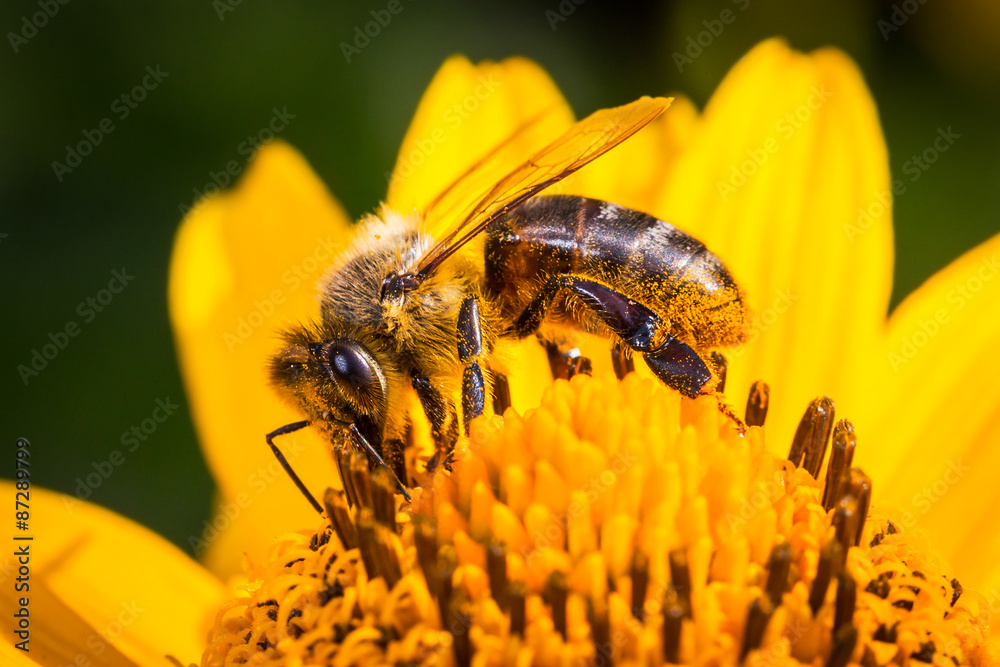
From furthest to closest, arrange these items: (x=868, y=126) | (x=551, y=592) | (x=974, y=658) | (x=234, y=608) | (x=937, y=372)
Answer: (x=868, y=126), (x=937, y=372), (x=234, y=608), (x=974, y=658), (x=551, y=592)

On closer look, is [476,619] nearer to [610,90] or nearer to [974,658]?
[974,658]

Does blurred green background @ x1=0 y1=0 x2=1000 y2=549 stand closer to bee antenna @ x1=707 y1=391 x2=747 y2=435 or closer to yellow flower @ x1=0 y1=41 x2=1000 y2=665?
yellow flower @ x1=0 y1=41 x2=1000 y2=665

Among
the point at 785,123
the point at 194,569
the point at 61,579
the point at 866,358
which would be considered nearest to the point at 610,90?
the point at 785,123

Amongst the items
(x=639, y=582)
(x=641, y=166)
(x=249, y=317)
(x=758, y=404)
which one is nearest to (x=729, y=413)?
(x=758, y=404)

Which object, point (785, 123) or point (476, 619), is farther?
point (785, 123)

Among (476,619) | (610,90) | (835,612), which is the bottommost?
(835,612)

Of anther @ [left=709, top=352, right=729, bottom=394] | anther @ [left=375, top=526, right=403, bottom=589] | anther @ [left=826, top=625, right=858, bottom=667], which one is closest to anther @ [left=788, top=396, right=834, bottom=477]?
anther @ [left=709, top=352, right=729, bottom=394]

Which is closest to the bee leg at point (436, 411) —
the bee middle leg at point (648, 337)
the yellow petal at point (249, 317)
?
the bee middle leg at point (648, 337)
